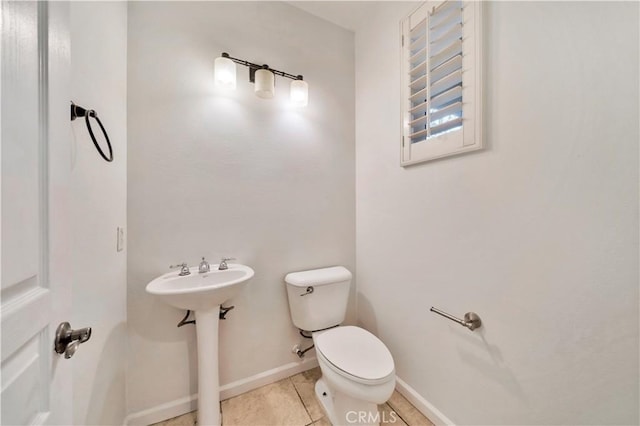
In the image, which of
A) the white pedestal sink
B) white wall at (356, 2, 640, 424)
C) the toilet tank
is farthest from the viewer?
the toilet tank

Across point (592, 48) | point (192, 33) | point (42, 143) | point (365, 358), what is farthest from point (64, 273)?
Result: point (592, 48)

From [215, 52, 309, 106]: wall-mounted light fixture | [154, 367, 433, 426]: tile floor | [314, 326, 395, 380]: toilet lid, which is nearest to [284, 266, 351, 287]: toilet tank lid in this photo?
[314, 326, 395, 380]: toilet lid

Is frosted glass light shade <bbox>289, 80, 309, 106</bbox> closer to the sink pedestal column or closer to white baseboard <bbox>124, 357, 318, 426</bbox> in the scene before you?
→ the sink pedestal column

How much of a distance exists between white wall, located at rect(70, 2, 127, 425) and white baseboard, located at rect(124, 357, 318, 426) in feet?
0.39

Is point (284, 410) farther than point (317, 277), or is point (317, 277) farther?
point (317, 277)

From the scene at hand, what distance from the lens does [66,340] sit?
51 centimetres

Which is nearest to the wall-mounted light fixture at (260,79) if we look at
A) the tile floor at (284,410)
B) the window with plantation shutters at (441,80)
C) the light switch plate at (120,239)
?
the window with plantation shutters at (441,80)

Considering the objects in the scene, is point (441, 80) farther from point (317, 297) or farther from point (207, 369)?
point (207, 369)

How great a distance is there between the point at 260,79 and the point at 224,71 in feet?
0.64

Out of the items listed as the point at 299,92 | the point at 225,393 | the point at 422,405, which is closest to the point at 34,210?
the point at 299,92

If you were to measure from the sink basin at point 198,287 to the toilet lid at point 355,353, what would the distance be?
0.58 meters

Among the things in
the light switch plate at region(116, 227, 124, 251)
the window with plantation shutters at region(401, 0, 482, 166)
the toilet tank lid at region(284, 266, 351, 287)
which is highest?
the window with plantation shutters at region(401, 0, 482, 166)

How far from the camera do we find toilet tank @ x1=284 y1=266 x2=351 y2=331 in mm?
1445

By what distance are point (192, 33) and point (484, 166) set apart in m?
1.71
